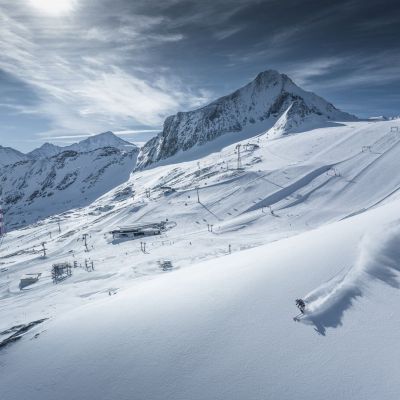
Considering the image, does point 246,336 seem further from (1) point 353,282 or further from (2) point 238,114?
(2) point 238,114

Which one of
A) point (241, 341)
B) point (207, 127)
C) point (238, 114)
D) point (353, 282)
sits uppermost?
point (238, 114)

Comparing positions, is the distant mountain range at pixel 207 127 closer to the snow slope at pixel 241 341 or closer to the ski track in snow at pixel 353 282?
the ski track in snow at pixel 353 282

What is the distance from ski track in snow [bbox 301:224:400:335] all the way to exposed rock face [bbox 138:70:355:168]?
14120 cm

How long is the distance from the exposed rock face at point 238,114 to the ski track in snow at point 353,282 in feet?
463

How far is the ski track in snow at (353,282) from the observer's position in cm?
686

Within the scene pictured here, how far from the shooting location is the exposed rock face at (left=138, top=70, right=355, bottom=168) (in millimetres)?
156125

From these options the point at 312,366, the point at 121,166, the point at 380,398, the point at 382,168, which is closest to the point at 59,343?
the point at 312,366

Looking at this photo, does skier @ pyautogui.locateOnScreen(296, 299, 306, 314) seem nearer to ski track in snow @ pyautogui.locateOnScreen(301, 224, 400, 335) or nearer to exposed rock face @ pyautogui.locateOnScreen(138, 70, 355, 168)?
ski track in snow @ pyautogui.locateOnScreen(301, 224, 400, 335)

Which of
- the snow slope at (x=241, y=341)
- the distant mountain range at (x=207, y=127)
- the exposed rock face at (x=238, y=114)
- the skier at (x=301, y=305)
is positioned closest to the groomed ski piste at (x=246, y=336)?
the snow slope at (x=241, y=341)

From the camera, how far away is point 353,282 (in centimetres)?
766

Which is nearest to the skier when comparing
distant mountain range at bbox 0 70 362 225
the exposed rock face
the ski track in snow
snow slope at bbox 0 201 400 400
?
the ski track in snow

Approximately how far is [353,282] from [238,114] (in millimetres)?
165516

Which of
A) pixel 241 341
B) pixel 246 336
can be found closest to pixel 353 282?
pixel 246 336

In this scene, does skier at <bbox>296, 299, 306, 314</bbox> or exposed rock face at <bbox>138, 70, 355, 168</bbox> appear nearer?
skier at <bbox>296, 299, 306, 314</bbox>
